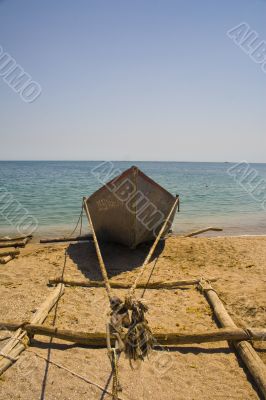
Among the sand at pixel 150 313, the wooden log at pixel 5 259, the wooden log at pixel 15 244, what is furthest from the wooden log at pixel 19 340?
the wooden log at pixel 15 244

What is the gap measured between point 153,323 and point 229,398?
74.3 inches

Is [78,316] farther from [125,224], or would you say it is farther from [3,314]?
[125,224]

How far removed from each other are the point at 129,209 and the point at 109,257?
1562mm

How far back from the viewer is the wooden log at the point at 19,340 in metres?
4.20

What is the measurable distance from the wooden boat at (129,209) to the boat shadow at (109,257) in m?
0.28

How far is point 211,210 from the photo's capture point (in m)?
20.7

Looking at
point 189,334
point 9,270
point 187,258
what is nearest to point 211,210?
point 187,258

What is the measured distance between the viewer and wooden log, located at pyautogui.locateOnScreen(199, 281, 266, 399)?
3.89 meters

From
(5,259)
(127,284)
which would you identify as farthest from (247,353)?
(5,259)

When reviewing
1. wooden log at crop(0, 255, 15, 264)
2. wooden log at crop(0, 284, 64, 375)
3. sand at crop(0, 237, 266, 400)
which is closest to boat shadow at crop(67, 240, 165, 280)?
sand at crop(0, 237, 266, 400)

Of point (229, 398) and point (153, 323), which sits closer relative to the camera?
point (229, 398)

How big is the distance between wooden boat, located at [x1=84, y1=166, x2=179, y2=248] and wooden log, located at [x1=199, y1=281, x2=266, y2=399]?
374 cm

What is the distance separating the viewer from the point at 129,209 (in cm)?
909

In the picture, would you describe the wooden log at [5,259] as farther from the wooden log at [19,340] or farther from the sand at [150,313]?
the wooden log at [19,340]
